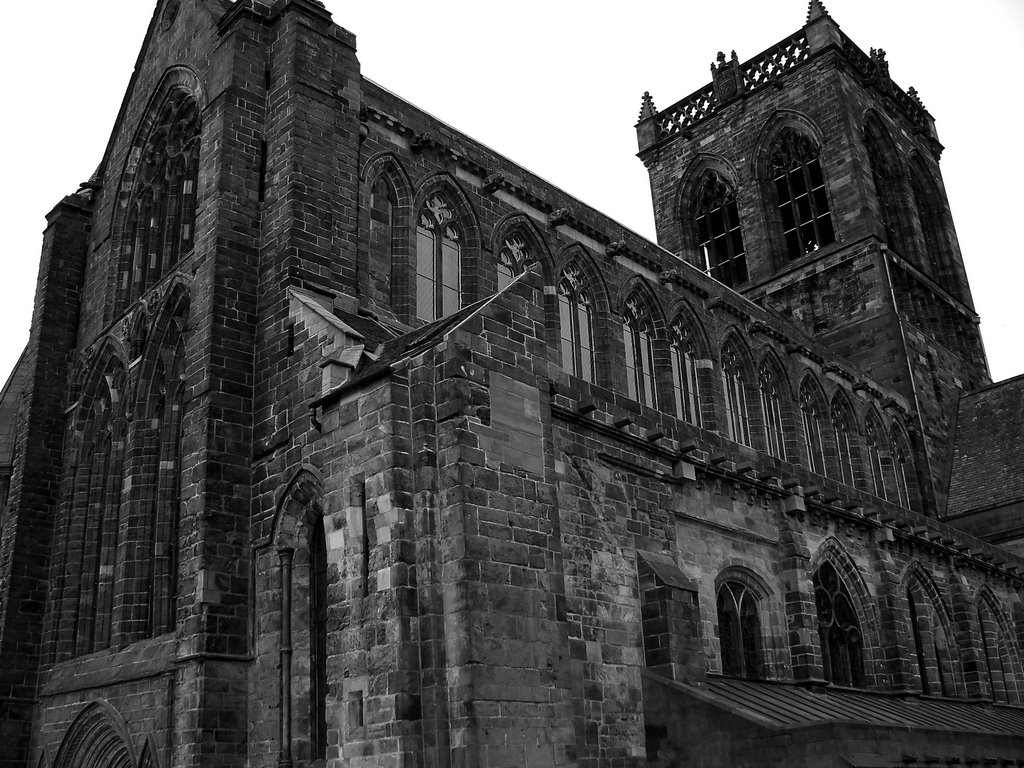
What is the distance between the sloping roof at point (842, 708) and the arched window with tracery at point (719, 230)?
22.2 m

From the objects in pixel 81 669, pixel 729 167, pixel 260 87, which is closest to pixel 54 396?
pixel 81 669

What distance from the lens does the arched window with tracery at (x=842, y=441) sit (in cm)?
3189

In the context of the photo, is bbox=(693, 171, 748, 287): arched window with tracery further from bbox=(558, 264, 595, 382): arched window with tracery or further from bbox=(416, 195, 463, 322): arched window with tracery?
bbox=(416, 195, 463, 322): arched window with tracery

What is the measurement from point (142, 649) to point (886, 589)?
15981 mm

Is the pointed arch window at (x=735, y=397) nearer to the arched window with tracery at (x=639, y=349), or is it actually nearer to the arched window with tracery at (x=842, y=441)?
the arched window with tracery at (x=639, y=349)

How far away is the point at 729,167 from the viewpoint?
4588cm

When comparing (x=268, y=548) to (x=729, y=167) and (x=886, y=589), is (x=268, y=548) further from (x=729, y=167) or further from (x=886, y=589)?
(x=729, y=167)

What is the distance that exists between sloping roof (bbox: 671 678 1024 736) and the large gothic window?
1280 cm

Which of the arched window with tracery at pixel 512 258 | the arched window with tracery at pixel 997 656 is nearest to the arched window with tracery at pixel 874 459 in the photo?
the arched window with tracery at pixel 997 656

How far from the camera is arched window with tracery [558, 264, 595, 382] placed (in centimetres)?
2372

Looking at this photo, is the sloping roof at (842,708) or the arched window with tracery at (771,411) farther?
the arched window with tracery at (771,411)

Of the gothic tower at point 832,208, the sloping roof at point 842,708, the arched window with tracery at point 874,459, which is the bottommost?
the sloping roof at point 842,708

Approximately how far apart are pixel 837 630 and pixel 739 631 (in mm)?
4167

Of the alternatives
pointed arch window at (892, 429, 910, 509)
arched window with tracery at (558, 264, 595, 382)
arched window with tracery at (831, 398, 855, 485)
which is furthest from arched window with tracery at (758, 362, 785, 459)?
arched window with tracery at (558, 264, 595, 382)
